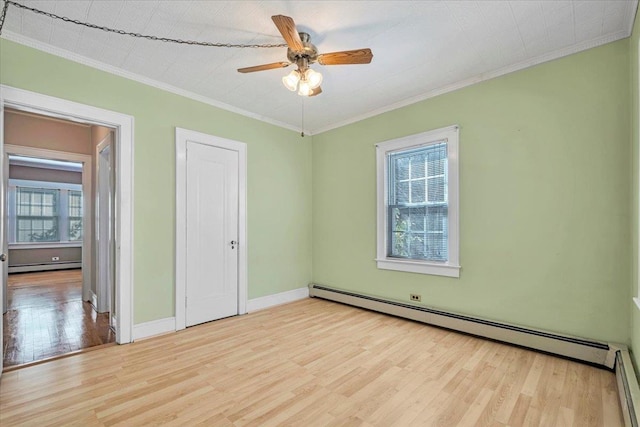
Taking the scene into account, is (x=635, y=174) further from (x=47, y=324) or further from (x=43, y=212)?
(x=43, y=212)

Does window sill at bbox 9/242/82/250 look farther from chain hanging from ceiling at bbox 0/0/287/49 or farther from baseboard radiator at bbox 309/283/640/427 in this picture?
baseboard radiator at bbox 309/283/640/427

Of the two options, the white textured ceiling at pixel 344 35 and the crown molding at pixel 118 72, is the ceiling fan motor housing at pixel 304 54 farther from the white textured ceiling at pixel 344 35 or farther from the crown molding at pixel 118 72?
the crown molding at pixel 118 72

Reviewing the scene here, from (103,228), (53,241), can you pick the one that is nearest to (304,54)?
(103,228)

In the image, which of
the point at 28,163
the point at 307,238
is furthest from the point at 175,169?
the point at 28,163

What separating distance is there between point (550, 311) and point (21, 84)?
506 cm

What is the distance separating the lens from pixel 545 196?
9.05ft

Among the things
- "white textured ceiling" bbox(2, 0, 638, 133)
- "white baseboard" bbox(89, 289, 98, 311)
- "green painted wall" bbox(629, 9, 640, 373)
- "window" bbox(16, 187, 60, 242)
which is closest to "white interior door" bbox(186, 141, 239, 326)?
"white textured ceiling" bbox(2, 0, 638, 133)

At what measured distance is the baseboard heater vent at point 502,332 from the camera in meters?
2.43

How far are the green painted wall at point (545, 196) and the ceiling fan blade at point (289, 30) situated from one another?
6.80 feet

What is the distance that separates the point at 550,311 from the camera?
272 centimetres

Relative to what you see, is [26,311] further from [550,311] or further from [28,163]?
[550,311]

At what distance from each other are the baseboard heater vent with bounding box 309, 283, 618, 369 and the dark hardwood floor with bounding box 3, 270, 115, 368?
3162mm

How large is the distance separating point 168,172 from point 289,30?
86.9 inches

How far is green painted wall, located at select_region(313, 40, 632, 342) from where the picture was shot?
245 cm
